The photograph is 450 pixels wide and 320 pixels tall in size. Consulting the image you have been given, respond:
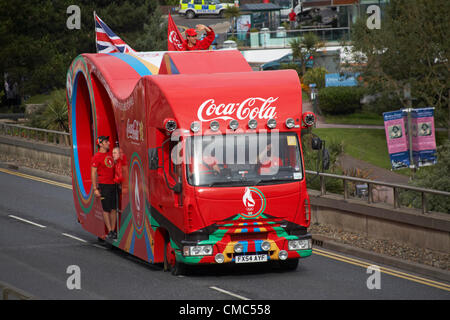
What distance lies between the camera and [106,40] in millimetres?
20406

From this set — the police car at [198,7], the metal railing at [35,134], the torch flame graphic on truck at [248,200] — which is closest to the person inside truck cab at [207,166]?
the torch flame graphic on truck at [248,200]

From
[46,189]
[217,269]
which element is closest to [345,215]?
[217,269]

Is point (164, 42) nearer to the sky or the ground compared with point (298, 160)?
nearer to the sky

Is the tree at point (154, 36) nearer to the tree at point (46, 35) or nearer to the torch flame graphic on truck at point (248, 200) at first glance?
the tree at point (46, 35)

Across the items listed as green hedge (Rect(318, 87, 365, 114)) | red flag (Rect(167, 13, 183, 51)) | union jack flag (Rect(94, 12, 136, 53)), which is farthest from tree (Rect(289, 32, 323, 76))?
red flag (Rect(167, 13, 183, 51))

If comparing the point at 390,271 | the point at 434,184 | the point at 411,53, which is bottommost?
the point at 390,271

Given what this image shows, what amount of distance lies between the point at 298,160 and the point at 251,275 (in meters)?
2.13


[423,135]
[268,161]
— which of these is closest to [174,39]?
[268,161]

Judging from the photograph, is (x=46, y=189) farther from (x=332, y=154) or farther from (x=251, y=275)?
(x=251, y=275)

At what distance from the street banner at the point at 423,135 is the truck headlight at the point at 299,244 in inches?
602

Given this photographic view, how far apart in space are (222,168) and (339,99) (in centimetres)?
3542

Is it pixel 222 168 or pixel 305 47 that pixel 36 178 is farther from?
pixel 305 47

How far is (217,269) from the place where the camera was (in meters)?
14.5

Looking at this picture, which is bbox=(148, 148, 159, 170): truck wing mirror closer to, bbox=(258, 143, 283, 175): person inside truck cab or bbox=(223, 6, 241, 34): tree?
bbox=(258, 143, 283, 175): person inside truck cab
